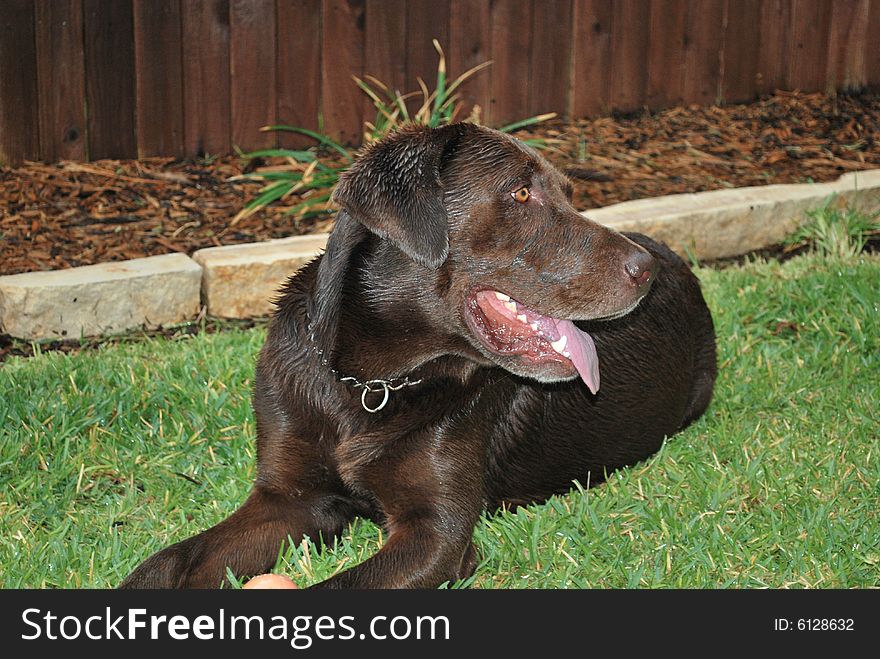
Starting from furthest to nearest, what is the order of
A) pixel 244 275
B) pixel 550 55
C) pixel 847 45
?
pixel 847 45
pixel 550 55
pixel 244 275

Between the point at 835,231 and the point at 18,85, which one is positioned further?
the point at 835,231

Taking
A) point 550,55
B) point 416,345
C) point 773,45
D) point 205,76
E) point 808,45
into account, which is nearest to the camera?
point 416,345

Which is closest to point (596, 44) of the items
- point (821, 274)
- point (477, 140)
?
point (821, 274)

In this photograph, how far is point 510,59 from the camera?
25.7 ft

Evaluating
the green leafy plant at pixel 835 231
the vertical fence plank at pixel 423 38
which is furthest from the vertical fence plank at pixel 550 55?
the green leafy plant at pixel 835 231

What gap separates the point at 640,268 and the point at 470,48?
4.47 m

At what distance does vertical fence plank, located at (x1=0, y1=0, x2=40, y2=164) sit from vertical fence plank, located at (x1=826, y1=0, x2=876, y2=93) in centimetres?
589

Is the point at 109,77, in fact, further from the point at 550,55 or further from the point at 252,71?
the point at 550,55

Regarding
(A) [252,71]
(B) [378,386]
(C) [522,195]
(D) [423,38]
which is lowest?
(B) [378,386]

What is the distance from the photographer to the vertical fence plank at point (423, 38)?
745cm

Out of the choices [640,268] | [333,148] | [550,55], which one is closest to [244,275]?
[333,148]

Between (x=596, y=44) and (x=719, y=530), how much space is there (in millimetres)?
5119

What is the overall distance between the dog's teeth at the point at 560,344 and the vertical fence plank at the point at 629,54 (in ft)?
16.4
